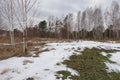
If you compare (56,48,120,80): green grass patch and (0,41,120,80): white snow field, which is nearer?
(0,41,120,80): white snow field

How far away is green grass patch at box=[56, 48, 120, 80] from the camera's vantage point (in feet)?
29.1

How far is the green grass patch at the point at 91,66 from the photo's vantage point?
29.1ft

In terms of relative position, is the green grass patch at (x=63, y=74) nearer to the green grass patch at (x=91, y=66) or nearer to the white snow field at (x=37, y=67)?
the white snow field at (x=37, y=67)

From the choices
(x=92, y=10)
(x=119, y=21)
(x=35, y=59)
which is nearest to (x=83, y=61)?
Answer: (x=35, y=59)

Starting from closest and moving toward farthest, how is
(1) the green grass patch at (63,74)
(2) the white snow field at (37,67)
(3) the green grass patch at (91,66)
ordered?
1. (1) the green grass patch at (63,74)
2. (2) the white snow field at (37,67)
3. (3) the green grass patch at (91,66)

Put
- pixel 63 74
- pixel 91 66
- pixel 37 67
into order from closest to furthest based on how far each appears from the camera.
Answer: pixel 63 74
pixel 37 67
pixel 91 66

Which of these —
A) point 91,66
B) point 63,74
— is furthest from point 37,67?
point 91,66

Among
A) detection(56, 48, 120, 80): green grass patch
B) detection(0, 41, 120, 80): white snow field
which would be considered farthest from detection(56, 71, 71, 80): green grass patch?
detection(56, 48, 120, 80): green grass patch

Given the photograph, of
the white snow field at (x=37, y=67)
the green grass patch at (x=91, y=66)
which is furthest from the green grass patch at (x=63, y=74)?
the green grass patch at (x=91, y=66)

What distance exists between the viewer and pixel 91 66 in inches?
391

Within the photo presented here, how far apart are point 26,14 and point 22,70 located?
215 inches

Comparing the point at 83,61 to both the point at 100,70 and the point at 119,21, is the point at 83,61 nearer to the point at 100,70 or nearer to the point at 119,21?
the point at 100,70

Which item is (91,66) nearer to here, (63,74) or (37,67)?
(63,74)

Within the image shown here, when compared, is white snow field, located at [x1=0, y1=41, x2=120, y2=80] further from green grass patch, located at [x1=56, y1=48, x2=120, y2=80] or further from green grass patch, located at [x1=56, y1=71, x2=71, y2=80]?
green grass patch, located at [x1=56, y1=48, x2=120, y2=80]
